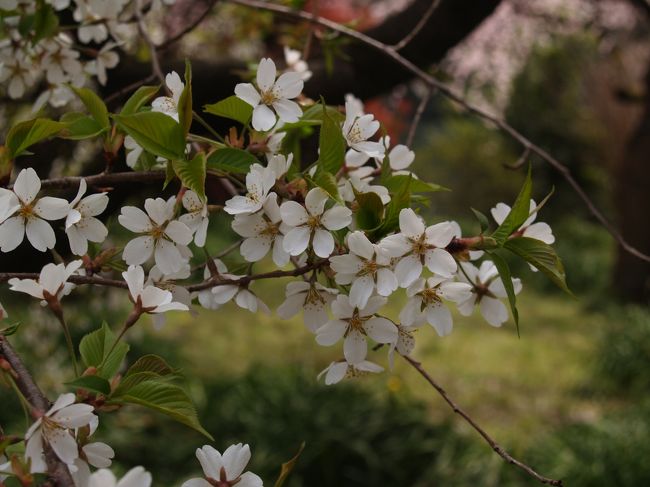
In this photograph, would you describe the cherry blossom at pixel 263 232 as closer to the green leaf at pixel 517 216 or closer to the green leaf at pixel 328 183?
the green leaf at pixel 328 183

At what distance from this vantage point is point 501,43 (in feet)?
21.5

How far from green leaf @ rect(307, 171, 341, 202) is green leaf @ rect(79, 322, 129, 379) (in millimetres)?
186

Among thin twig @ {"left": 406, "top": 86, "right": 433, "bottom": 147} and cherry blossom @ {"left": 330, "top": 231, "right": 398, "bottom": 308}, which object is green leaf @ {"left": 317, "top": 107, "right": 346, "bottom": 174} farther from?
thin twig @ {"left": 406, "top": 86, "right": 433, "bottom": 147}

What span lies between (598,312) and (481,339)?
1501mm

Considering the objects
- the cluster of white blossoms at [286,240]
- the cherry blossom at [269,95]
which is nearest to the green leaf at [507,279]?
the cluster of white blossoms at [286,240]

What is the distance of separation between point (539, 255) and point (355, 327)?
16cm

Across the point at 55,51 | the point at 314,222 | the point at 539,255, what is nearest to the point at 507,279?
the point at 539,255

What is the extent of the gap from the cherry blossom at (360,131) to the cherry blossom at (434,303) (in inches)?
4.9

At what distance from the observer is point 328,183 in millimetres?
610

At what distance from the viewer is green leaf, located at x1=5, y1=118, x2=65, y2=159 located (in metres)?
0.63

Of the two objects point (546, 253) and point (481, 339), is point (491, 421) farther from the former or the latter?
point (546, 253)

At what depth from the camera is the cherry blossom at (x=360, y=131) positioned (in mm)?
690

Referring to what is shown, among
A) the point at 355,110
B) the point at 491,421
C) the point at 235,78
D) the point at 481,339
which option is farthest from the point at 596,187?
the point at 355,110

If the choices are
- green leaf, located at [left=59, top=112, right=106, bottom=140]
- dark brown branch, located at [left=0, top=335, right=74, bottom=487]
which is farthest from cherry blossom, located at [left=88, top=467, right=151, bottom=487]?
green leaf, located at [left=59, top=112, right=106, bottom=140]
